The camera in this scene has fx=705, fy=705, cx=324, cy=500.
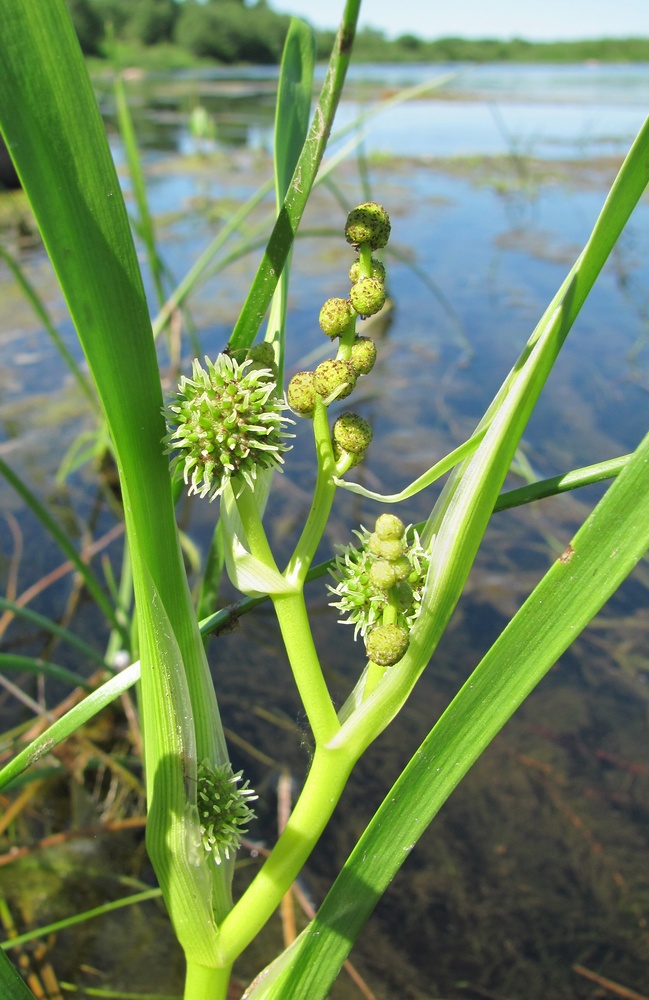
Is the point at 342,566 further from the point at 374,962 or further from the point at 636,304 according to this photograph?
the point at 636,304

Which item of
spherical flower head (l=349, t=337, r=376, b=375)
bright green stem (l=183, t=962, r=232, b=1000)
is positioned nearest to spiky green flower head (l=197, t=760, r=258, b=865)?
bright green stem (l=183, t=962, r=232, b=1000)

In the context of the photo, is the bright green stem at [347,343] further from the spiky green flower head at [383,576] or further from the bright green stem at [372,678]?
the bright green stem at [372,678]

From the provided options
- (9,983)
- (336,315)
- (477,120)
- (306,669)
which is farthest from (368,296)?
(477,120)

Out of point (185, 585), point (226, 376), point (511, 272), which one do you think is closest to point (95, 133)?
point (226, 376)

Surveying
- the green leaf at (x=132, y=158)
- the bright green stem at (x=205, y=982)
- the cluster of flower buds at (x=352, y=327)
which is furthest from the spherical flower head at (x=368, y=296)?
the green leaf at (x=132, y=158)

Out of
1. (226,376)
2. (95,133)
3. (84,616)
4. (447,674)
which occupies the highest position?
(95,133)

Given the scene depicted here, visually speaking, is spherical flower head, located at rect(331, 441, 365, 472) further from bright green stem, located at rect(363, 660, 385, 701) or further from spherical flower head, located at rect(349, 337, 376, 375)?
bright green stem, located at rect(363, 660, 385, 701)
